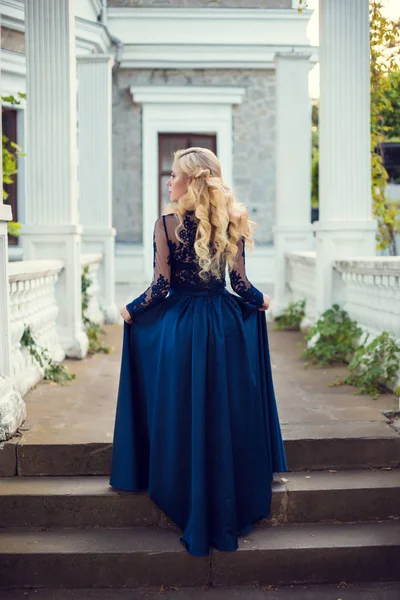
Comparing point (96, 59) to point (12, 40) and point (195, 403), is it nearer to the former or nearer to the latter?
point (12, 40)

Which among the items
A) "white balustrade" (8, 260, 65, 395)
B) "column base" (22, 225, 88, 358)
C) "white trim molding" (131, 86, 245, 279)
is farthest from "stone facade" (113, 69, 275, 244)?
"white balustrade" (8, 260, 65, 395)

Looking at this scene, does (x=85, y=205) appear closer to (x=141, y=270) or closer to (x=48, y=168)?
(x=48, y=168)

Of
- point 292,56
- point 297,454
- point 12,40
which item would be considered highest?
point 12,40

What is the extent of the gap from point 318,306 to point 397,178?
4.43 m

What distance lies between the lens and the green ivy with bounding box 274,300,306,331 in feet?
29.1

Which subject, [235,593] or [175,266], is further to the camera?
[175,266]

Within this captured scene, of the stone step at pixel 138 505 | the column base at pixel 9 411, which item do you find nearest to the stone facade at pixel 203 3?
the column base at pixel 9 411

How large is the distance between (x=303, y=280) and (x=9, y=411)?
5.02 meters

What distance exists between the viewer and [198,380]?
344 centimetres

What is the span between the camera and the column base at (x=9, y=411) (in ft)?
13.3

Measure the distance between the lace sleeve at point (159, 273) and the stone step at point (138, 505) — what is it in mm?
878

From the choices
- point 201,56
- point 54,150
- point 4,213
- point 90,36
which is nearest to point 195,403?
point 4,213

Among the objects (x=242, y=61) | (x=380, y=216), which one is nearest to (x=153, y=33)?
(x=242, y=61)

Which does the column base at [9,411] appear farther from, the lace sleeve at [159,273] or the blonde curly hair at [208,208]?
the blonde curly hair at [208,208]
